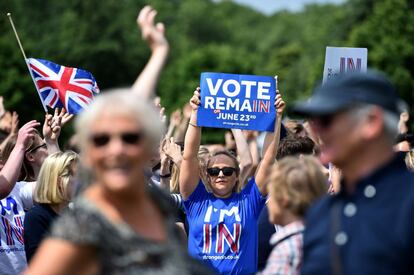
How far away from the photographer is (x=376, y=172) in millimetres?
4035

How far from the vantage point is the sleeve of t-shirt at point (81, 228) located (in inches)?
143

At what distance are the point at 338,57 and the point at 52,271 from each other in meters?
5.96

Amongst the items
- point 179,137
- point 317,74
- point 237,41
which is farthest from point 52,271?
point 237,41

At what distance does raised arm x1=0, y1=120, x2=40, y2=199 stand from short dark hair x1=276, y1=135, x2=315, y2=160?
2023 mm

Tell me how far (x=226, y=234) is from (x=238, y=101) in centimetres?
178

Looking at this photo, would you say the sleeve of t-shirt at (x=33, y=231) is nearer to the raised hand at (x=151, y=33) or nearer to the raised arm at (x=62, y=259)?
the raised hand at (x=151, y=33)

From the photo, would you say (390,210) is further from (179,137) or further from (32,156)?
(179,137)

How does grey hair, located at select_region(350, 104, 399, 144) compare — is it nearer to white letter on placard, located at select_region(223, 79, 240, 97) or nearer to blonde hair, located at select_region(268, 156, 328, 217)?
blonde hair, located at select_region(268, 156, 328, 217)

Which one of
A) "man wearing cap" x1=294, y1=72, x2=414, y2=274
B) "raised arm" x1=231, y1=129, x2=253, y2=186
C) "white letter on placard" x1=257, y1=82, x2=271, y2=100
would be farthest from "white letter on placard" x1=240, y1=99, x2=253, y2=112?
"man wearing cap" x1=294, y1=72, x2=414, y2=274

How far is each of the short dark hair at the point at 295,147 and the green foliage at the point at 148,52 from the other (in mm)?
37781

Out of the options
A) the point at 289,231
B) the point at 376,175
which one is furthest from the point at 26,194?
the point at 376,175

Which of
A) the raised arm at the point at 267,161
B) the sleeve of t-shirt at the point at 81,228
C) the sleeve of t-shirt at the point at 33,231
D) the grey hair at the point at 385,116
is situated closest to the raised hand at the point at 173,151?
the raised arm at the point at 267,161

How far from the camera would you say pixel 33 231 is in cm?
671

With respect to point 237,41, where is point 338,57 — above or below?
below
